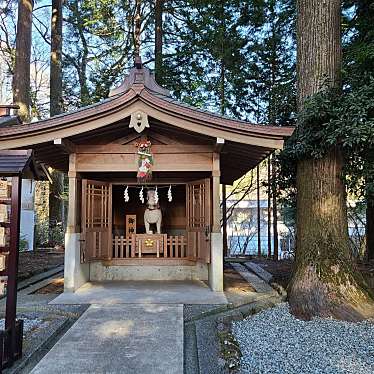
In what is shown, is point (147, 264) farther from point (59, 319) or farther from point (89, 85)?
point (89, 85)

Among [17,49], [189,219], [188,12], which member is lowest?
[189,219]

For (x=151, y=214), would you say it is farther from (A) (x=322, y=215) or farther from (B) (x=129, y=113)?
(A) (x=322, y=215)

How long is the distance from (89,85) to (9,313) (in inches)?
448

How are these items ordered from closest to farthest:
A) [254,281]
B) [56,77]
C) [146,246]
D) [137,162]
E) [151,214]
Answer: [137,162]
[254,281]
[146,246]
[151,214]
[56,77]

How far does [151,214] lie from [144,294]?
2.57 meters

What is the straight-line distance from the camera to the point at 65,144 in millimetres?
6324

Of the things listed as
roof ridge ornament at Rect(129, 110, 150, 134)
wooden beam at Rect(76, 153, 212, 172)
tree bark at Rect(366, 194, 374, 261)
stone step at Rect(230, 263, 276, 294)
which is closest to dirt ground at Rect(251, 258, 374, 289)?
stone step at Rect(230, 263, 276, 294)

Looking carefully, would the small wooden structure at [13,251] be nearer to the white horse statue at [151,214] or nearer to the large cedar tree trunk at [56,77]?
the white horse statue at [151,214]

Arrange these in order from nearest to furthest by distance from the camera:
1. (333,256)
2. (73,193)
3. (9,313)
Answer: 1. (9,313)
2. (333,256)
3. (73,193)

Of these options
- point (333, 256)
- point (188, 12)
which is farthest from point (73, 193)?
point (188, 12)

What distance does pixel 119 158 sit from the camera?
680 centimetres

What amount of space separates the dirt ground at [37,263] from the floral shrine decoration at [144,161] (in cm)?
371

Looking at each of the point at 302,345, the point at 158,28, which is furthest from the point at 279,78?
the point at 302,345

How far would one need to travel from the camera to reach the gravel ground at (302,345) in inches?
149
